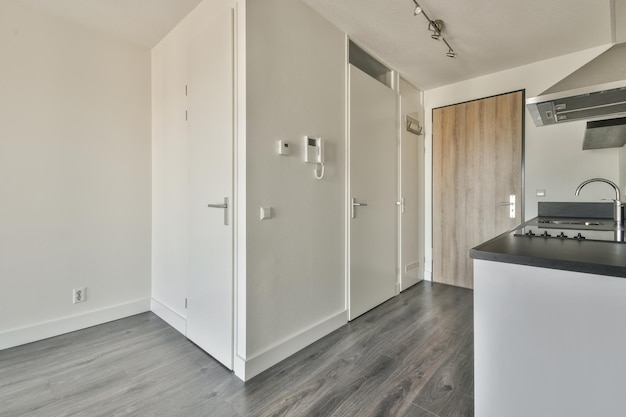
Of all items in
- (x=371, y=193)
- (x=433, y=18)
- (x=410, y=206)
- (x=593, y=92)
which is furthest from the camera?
(x=410, y=206)

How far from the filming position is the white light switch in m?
1.86

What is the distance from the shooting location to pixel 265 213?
187 cm

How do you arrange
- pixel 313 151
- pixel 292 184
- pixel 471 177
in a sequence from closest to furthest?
pixel 292 184, pixel 313 151, pixel 471 177

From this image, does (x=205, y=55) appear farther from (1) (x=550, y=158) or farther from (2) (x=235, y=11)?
(1) (x=550, y=158)

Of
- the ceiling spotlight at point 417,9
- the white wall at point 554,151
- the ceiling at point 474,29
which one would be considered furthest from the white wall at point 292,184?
the white wall at point 554,151

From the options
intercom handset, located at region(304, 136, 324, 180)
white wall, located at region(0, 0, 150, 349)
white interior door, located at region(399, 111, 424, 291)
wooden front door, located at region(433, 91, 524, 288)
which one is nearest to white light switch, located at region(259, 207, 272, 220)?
intercom handset, located at region(304, 136, 324, 180)

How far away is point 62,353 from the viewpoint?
81.7 inches

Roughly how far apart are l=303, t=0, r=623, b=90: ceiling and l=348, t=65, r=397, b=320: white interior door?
0.36 m

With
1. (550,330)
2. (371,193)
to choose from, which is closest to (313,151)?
(371,193)

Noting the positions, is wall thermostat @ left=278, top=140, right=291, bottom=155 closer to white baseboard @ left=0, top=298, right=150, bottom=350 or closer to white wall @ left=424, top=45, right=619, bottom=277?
white baseboard @ left=0, top=298, right=150, bottom=350

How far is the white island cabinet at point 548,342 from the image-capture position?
0.94 m

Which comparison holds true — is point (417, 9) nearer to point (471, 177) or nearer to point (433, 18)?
point (433, 18)

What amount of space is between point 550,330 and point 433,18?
240 centimetres

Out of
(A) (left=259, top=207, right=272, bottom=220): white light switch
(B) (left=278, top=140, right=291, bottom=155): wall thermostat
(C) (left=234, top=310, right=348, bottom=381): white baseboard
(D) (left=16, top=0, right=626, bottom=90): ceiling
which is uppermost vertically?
(D) (left=16, top=0, right=626, bottom=90): ceiling
